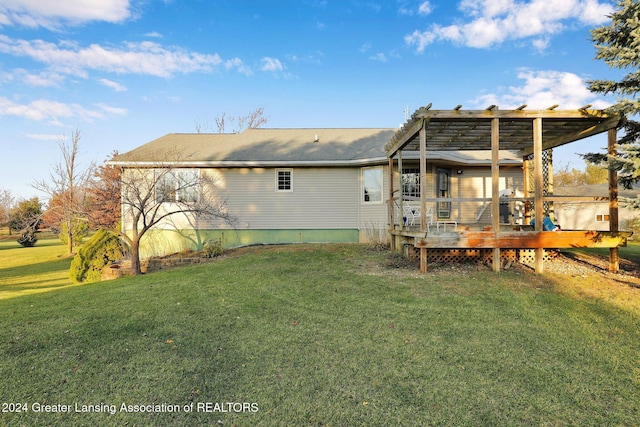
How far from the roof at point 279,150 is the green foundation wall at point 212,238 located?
101 inches

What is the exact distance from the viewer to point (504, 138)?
8617 millimetres

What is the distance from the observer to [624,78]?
20.0 ft

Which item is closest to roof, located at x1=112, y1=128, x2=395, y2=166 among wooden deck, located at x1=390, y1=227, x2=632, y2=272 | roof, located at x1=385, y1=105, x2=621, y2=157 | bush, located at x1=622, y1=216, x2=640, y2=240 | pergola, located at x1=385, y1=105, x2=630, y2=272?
roof, located at x1=385, y1=105, x2=621, y2=157

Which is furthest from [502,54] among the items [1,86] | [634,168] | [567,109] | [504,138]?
[1,86]

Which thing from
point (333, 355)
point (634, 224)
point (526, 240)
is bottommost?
point (333, 355)

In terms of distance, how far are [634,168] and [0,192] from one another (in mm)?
50143

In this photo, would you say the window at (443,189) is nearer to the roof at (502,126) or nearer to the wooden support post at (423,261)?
the roof at (502,126)

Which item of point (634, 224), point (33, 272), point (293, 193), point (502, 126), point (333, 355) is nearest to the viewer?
point (333, 355)

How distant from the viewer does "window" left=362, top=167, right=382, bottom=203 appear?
1157 cm

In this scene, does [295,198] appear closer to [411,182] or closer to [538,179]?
[411,182]

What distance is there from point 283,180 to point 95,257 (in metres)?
6.81

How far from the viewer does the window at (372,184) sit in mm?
11570

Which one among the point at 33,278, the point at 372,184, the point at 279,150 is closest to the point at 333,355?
the point at 372,184

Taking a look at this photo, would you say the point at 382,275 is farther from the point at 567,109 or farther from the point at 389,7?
the point at 389,7
